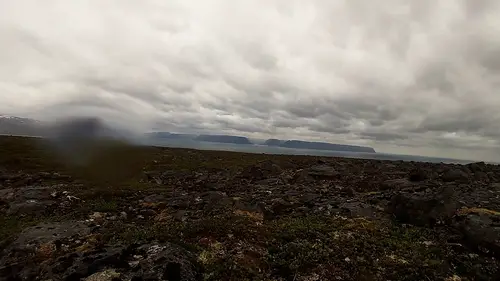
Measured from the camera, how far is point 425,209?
2520 cm

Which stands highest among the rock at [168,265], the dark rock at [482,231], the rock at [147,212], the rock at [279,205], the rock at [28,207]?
the dark rock at [482,231]

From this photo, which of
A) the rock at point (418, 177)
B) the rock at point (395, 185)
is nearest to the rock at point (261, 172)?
the rock at point (395, 185)

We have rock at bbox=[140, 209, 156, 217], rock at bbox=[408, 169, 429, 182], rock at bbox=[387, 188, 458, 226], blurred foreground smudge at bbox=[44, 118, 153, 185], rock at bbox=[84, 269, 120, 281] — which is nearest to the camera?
rock at bbox=[84, 269, 120, 281]

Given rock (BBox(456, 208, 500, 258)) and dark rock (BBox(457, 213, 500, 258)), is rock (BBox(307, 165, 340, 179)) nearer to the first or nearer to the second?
rock (BBox(456, 208, 500, 258))

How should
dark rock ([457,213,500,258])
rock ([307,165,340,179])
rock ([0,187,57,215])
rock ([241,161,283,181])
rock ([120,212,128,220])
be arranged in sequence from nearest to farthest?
dark rock ([457,213,500,258]) < rock ([120,212,128,220]) < rock ([0,187,57,215]) < rock ([307,165,340,179]) < rock ([241,161,283,181])

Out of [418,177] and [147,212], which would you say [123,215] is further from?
[418,177]

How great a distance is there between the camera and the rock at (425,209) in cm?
2436

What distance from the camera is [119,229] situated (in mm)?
22594

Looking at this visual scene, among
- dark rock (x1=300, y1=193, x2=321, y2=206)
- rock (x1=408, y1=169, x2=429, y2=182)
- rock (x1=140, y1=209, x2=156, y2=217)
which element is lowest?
rock (x1=140, y1=209, x2=156, y2=217)

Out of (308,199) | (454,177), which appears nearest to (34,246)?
(308,199)

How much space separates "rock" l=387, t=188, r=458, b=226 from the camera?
2436 centimetres

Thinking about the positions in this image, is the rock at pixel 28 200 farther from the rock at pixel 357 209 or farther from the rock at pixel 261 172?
the rock at pixel 261 172

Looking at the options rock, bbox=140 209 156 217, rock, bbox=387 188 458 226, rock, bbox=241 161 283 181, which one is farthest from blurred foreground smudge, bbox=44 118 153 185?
rock, bbox=241 161 283 181

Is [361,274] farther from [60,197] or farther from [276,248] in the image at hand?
[60,197]
